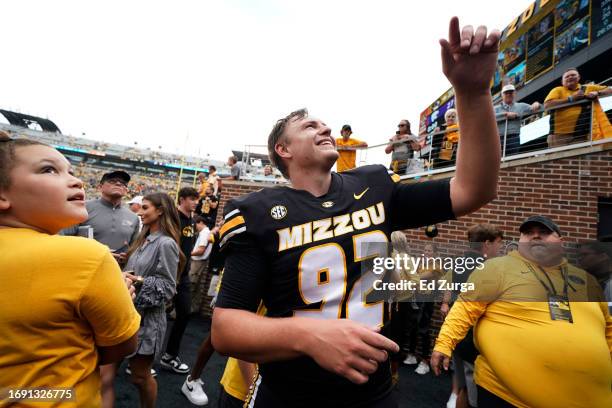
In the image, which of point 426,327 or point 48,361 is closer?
point 48,361

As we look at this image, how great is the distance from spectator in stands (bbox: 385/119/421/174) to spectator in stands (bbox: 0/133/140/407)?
6.81 m

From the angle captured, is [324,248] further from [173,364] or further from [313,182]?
[173,364]

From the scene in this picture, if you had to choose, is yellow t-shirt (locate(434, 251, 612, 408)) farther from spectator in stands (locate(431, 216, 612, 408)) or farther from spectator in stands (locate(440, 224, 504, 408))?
spectator in stands (locate(440, 224, 504, 408))

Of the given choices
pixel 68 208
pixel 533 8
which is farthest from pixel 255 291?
pixel 533 8

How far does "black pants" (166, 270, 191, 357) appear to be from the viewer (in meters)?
4.24

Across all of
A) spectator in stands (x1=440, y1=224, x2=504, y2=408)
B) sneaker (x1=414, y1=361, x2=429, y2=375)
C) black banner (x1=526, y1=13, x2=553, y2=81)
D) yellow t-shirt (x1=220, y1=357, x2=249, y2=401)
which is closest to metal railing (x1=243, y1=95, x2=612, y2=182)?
spectator in stands (x1=440, y1=224, x2=504, y2=408)

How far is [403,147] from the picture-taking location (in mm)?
7297

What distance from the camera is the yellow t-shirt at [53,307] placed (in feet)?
3.67

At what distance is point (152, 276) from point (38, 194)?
1952 millimetres

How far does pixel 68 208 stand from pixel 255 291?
881 millimetres

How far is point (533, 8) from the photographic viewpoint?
12.2m

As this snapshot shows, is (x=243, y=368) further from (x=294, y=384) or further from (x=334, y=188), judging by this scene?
(x=334, y=188)

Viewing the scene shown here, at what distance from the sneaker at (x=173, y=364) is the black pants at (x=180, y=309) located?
68 mm

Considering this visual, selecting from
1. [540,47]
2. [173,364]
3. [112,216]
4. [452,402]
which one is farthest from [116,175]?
[540,47]
